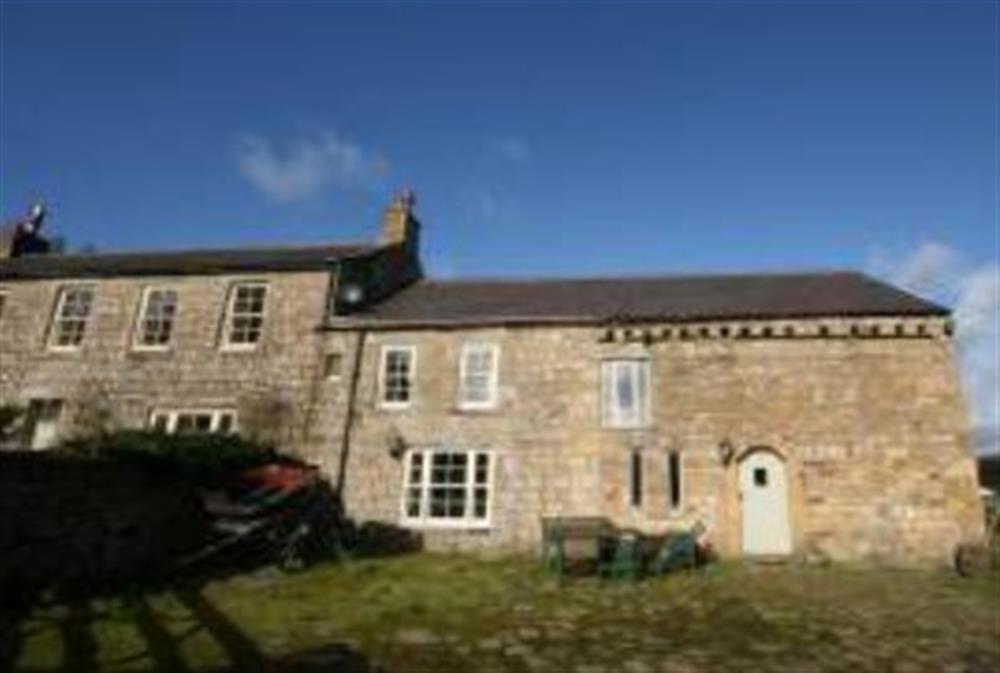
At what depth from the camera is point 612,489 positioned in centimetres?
2250

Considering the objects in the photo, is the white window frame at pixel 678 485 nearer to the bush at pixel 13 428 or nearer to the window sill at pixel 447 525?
the window sill at pixel 447 525

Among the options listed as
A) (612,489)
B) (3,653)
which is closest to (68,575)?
(3,653)

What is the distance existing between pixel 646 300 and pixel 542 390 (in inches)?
156

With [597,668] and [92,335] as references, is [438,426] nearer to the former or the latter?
[92,335]

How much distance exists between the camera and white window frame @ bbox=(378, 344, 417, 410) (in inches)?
957

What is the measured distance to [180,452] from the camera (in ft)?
67.3

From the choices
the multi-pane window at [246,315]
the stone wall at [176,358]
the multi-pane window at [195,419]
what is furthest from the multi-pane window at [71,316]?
the multi-pane window at [246,315]

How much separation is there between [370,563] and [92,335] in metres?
11.6

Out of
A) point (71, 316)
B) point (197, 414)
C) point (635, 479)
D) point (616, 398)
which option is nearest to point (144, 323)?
point (71, 316)

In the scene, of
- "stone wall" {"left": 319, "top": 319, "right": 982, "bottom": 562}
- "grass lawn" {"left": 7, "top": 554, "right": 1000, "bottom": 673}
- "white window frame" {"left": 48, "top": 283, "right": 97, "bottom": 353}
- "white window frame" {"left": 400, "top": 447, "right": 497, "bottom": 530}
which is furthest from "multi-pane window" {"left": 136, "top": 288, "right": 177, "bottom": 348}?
"grass lawn" {"left": 7, "top": 554, "right": 1000, "bottom": 673}

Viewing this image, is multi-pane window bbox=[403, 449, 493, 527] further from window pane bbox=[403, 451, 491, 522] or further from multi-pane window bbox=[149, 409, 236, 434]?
multi-pane window bbox=[149, 409, 236, 434]

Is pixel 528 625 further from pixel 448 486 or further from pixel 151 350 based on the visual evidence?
pixel 151 350

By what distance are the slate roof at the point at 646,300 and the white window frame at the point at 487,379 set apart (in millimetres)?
642

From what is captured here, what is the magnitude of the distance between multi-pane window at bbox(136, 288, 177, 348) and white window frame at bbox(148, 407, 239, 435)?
6.34ft
